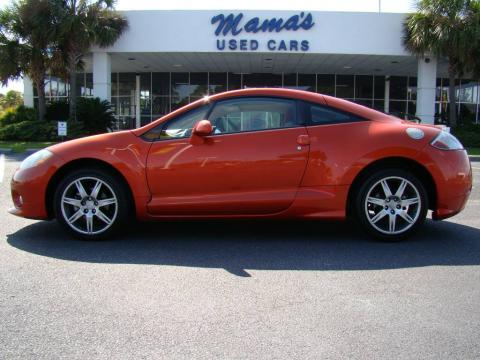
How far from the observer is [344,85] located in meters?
30.2

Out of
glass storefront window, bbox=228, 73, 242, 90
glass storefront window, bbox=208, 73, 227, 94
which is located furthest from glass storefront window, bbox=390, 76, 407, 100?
glass storefront window, bbox=208, 73, 227, 94

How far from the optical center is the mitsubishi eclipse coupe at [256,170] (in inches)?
194

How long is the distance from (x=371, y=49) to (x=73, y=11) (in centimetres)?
1304

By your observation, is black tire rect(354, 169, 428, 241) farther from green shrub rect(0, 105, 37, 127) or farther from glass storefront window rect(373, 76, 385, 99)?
glass storefront window rect(373, 76, 385, 99)

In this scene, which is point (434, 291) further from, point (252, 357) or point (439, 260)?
point (252, 357)

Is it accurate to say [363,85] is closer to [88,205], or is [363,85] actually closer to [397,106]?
[397,106]

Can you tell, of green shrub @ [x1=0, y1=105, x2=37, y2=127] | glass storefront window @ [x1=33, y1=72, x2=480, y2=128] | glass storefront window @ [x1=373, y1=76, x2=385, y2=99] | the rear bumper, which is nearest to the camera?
the rear bumper

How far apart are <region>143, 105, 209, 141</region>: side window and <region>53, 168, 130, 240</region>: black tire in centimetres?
60

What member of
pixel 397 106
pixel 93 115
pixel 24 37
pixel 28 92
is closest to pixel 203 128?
pixel 93 115

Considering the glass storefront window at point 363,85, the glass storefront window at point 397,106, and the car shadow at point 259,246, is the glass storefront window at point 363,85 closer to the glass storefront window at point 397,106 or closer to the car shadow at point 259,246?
the glass storefront window at point 397,106

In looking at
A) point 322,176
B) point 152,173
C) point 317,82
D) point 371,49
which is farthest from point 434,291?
point 317,82

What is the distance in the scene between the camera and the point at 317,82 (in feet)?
98.3

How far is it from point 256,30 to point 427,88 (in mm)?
8519

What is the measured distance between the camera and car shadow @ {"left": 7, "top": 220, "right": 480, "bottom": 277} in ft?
14.6
